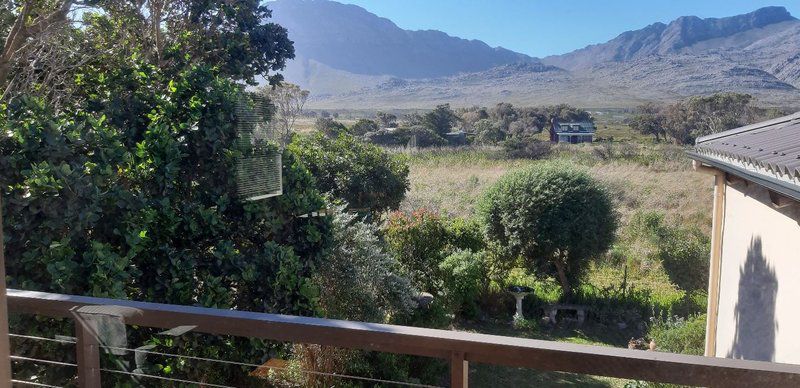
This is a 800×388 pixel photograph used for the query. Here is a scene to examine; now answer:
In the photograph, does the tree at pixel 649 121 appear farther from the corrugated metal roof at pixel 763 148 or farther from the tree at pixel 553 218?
the corrugated metal roof at pixel 763 148

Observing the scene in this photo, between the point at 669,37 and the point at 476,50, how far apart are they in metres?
11.3

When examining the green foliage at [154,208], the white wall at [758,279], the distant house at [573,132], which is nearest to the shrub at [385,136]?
the distant house at [573,132]

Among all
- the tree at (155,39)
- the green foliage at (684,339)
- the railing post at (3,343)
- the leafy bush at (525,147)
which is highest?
the tree at (155,39)

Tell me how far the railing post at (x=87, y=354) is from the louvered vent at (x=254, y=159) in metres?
1.85

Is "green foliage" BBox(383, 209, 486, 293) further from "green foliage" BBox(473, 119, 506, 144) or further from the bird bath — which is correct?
"green foliage" BBox(473, 119, 506, 144)

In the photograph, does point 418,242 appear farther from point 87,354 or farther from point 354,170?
point 87,354

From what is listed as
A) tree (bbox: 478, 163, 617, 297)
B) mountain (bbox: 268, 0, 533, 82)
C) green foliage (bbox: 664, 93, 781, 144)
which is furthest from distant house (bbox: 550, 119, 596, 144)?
mountain (bbox: 268, 0, 533, 82)

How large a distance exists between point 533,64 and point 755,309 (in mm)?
16366

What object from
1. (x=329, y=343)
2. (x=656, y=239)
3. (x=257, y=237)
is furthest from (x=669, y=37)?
(x=329, y=343)

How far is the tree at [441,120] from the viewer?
1543 cm

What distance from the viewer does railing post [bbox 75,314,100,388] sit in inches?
52.3

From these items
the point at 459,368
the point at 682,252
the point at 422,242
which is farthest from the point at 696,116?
the point at 459,368

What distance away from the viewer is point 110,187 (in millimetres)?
2668

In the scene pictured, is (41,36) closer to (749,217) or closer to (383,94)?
(749,217)
